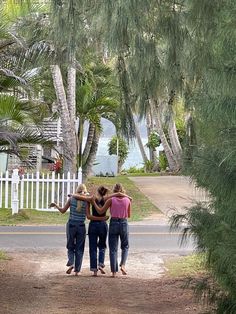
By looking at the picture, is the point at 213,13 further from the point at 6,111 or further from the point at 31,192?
the point at 31,192

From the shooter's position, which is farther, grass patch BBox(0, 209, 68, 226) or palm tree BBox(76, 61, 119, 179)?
palm tree BBox(76, 61, 119, 179)

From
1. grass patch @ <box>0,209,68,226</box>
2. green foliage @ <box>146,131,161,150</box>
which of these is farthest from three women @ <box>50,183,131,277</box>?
green foliage @ <box>146,131,161,150</box>

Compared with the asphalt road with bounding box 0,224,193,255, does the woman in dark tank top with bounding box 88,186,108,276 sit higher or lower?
higher

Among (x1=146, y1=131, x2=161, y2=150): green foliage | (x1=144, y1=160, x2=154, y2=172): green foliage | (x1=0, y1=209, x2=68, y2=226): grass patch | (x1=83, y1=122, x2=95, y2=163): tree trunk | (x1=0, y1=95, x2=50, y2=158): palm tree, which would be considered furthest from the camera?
(x1=144, y1=160, x2=154, y2=172): green foliage

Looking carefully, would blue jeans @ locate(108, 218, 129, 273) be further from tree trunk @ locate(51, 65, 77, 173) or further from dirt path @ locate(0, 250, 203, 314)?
tree trunk @ locate(51, 65, 77, 173)

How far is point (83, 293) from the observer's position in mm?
10578

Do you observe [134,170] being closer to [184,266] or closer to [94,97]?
[94,97]

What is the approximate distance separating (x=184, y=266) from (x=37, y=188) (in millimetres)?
Answer: 9447

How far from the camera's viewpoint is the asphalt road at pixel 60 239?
15438mm

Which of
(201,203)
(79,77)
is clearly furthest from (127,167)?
(201,203)

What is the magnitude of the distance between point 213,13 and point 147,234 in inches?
461

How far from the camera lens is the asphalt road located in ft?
50.6

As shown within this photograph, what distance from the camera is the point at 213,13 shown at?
260 inches

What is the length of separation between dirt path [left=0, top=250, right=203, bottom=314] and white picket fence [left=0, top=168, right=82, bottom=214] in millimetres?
8326
